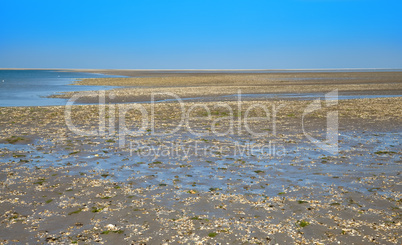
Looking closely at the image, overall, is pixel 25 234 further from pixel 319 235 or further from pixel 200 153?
pixel 200 153

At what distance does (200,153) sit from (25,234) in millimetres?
8462

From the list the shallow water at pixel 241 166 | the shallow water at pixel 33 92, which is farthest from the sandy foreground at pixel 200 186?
the shallow water at pixel 33 92

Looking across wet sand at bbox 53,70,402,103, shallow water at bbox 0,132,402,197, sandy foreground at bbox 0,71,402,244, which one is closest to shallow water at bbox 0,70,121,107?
wet sand at bbox 53,70,402,103

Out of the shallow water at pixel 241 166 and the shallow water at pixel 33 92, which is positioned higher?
the shallow water at pixel 33 92

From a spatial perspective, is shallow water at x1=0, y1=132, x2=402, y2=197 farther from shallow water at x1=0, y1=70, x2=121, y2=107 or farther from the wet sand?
the wet sand

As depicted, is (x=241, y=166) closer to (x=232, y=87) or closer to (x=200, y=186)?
(x=200, y=186)

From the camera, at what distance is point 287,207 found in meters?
9.05

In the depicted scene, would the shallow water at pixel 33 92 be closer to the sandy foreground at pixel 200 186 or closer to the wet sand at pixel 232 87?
the wet sand at pixel 232 87

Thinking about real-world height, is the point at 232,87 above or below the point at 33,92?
above

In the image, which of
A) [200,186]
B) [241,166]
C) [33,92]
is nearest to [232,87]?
[33,92]

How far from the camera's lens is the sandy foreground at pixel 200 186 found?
771 cm

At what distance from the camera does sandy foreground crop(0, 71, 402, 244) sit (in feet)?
25.3

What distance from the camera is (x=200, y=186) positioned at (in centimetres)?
1080

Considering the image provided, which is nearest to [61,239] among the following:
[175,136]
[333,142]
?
[175,136]
